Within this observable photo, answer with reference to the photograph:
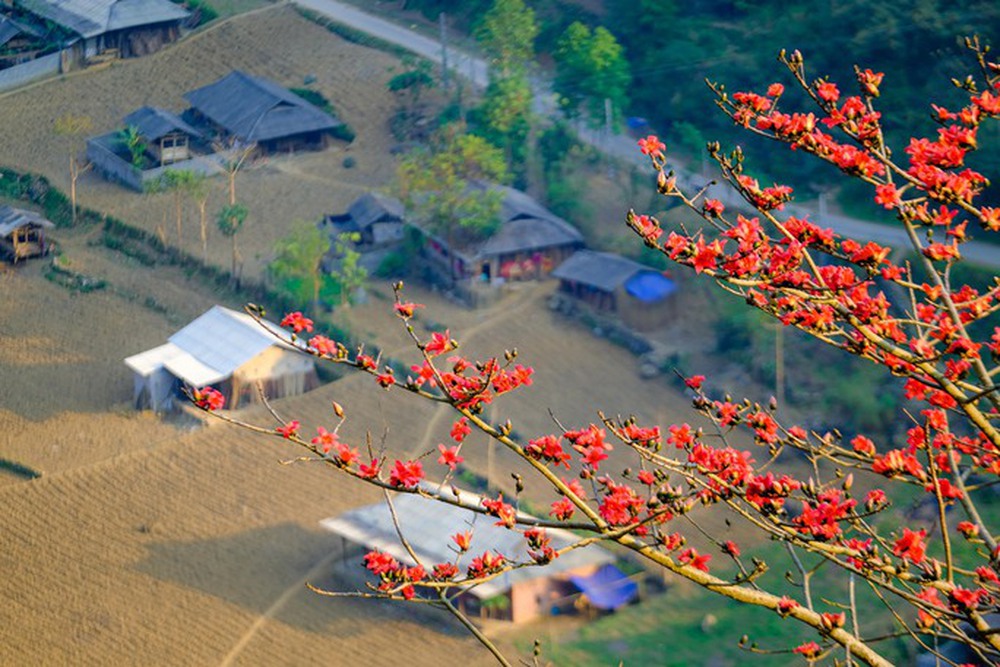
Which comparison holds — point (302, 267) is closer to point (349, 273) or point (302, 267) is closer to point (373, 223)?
point (349, 273)

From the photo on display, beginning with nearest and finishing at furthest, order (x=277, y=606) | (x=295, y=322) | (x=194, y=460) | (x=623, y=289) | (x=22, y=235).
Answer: (x=295, y=322), (x=277, y=606), (x=194, y=460), (x=623, y=289), (x=22, y=235)

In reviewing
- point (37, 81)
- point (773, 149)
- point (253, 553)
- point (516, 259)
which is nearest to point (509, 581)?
point (253, 553)

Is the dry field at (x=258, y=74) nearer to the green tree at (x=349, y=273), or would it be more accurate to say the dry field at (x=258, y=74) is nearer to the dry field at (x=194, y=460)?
the dry field at (x=194, y=460)

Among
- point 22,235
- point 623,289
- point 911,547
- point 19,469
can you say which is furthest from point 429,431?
point 911,547

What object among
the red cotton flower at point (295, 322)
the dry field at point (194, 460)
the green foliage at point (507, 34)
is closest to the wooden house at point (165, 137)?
the dry field at point (194, 460)

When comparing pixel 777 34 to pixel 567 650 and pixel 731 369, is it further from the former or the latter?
pixel 567 650

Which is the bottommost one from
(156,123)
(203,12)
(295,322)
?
(156,123)

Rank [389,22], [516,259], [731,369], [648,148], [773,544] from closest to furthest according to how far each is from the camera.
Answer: [648,148] < [773,544] < [731,369] < [516,259] < [389,22]

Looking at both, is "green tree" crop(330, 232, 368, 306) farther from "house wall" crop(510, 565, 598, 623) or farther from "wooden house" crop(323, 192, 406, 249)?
"house wall" crop(510, 565, 598, 623)
